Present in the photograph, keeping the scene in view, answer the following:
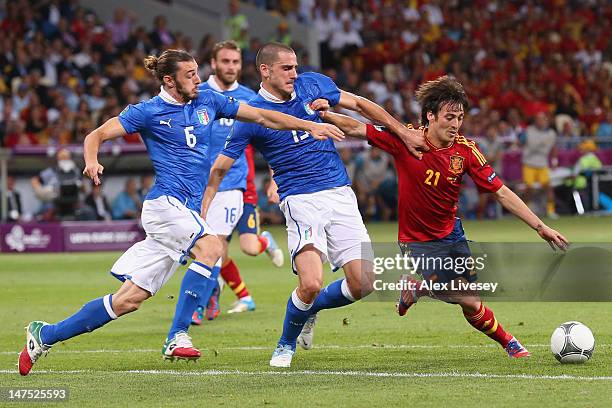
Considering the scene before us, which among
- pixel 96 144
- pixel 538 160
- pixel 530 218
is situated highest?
pixel 96 144

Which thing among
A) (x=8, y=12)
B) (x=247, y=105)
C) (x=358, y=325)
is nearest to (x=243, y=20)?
(x=8, y=12)

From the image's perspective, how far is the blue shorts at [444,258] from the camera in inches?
337

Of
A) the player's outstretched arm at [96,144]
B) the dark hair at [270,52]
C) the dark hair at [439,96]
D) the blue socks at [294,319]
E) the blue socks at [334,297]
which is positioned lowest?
the blue socks at [294,319]

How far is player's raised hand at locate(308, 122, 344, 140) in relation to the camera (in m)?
8.30

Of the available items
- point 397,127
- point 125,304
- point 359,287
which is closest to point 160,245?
point 125,304

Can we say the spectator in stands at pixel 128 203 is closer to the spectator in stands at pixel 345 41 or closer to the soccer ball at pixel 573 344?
the spectator in stands at pixel 345 41

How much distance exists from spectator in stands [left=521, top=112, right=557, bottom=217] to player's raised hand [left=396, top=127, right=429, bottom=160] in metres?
16.1

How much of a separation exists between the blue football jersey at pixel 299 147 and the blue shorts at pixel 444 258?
821mm

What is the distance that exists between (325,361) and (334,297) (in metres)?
0.48

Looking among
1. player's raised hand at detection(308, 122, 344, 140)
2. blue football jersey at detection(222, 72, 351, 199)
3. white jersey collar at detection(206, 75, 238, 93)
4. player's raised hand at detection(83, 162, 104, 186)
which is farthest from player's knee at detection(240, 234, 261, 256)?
player's raised hand at detection(83, 162, 104, 186)

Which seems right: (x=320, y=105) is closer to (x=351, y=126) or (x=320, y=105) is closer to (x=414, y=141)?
(x=351, y=126)

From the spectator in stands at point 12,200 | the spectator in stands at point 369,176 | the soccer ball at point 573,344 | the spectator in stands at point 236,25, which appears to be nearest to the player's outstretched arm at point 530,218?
the soccer ball at point 573,344

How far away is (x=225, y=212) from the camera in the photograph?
39.3 feet

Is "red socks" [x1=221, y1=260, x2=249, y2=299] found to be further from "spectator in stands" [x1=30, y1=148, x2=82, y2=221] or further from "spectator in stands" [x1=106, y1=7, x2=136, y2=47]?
"spectator in stands" [x1=106, y1=7, x2=136, y2=47]
